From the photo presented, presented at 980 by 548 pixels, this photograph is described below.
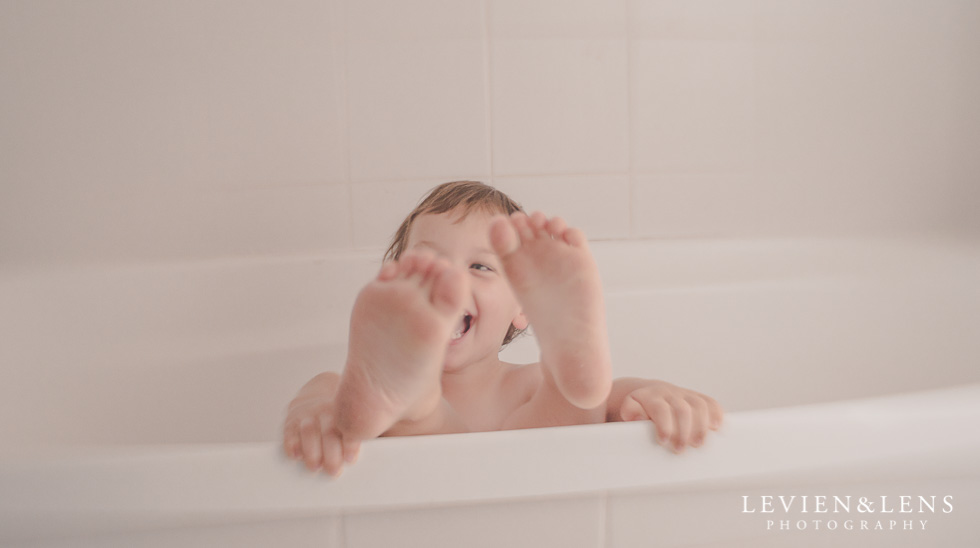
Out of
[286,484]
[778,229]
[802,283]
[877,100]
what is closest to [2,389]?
[286,484]

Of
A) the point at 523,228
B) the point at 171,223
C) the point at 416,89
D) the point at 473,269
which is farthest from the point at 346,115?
the point at 523,228

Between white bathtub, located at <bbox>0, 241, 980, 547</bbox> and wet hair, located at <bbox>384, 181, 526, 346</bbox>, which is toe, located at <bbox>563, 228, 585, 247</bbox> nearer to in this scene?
white bathtub, located at <bbox>0, 241, 980, 547</bbox>

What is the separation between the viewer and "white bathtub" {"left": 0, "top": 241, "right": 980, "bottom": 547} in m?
0.51

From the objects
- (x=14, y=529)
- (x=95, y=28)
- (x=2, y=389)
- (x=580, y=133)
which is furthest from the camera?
(x=580, y=133)

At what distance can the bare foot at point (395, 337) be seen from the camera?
52cm

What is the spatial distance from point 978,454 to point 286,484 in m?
0.54

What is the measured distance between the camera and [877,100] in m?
1.48

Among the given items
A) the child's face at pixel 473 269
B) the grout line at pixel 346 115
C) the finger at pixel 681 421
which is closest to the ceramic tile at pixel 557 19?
the grout line at pixel 346 115

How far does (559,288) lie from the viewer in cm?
60

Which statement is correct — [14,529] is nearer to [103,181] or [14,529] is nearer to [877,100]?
[103,181]

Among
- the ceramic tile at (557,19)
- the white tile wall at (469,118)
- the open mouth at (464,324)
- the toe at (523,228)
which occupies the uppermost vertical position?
the ceramic tile at (557,19)

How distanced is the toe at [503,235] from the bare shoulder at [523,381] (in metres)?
0.29

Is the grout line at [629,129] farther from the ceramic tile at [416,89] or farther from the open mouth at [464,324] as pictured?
the open mouth at [464,324]

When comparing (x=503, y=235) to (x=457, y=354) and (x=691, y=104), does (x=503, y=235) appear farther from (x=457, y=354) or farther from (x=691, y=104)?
(x=691, y=104)
